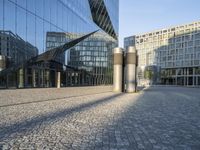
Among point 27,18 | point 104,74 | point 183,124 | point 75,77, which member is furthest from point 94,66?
point 183,124

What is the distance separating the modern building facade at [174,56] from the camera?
369 ft

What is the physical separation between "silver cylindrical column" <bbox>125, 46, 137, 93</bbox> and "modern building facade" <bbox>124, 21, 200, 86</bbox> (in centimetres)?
7532

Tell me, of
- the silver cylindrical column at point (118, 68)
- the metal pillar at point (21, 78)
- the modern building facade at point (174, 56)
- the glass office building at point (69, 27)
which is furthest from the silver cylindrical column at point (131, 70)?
the modern building facade at point (174, 56)

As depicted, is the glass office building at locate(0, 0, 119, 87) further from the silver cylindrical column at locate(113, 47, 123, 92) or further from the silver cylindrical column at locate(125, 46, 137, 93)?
the silver cylindrical column at locate(125, 46, 137, 93)

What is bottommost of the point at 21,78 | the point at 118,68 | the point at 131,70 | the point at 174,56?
the point at 21,78

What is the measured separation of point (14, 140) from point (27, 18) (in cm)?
2944

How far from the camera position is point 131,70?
28.5 metres

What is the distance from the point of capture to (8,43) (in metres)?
30.2

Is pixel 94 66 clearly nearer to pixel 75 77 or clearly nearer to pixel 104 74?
pixel 104 74

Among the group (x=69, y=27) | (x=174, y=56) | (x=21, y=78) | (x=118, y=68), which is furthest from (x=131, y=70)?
(x=174, y=56)

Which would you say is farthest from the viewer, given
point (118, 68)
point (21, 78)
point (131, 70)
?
point (21, 78)

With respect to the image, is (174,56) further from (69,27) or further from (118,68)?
(118,68)

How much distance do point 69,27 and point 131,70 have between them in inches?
835

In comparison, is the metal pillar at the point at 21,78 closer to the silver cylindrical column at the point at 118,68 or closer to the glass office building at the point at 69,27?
the glass office building at the point at 69,27
